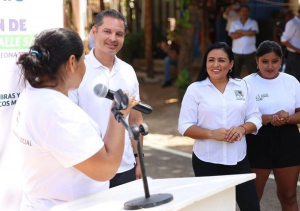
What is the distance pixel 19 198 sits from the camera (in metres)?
3.75

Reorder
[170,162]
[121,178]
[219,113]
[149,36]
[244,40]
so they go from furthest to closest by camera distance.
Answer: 1. [149,36]
2. [244,40]
3. [170,162]
4. [219,113]
5. [121,178]

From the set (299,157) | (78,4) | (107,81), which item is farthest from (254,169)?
(78,4)

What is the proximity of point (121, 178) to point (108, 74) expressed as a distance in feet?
2.51

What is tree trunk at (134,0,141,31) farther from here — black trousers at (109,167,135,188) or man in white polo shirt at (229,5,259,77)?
black trousers at (109,167,135,188)

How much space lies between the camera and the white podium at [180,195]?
253cm

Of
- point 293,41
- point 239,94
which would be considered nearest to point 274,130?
point 239,94

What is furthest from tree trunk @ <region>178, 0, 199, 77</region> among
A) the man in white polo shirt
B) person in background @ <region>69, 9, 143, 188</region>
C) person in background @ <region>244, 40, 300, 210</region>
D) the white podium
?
the white podium

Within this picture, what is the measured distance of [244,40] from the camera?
37.7ft

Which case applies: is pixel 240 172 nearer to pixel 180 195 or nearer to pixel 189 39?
pixel 180 195

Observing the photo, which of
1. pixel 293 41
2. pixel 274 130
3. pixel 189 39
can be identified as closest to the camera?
pixel 274 130

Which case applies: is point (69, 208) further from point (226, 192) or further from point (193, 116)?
point (193, 116)

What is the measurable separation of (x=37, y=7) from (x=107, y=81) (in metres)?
0.72

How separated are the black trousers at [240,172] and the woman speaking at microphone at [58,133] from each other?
1654mm

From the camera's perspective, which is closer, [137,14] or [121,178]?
[121,178]
